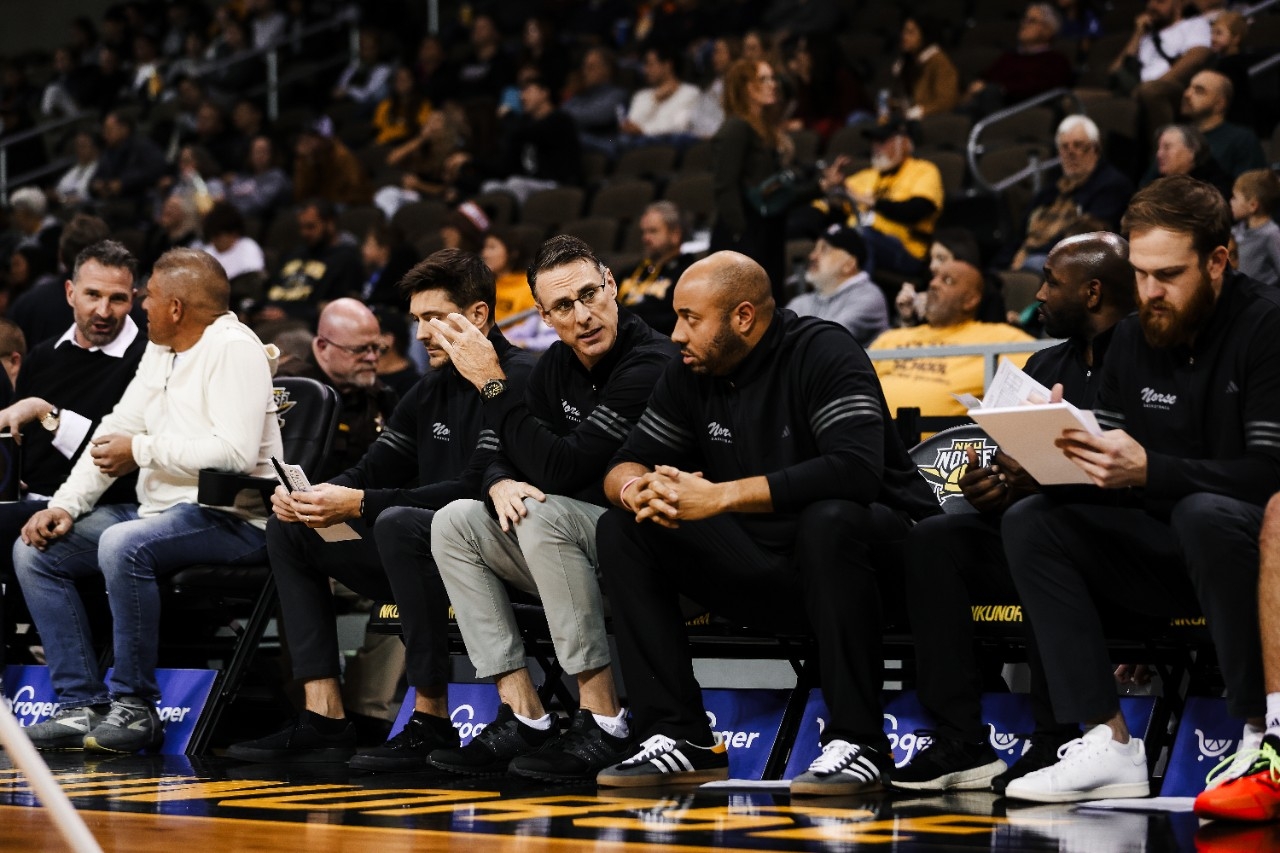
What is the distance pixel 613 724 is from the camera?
15.1 feet

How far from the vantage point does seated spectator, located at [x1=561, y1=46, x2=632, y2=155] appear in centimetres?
1236

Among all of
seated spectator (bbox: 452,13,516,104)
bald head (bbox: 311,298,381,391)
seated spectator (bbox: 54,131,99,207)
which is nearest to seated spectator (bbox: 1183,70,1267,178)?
bald head (bbox: 311,298,381,391)

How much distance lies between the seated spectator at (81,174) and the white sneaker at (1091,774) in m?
12.1

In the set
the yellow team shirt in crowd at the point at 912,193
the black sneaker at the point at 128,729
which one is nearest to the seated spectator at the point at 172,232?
the yellow team shirt in crowd at the point at 912,193

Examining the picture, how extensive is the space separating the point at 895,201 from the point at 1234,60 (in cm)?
182

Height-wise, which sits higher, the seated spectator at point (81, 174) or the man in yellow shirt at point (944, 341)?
the seated spectator at point (81, 174)

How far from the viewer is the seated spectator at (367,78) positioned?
1449 centimetres

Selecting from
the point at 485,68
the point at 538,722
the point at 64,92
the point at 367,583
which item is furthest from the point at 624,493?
the point at 64,92

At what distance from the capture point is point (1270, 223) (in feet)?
22.5

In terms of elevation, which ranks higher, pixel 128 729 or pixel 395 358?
pixel 395 358

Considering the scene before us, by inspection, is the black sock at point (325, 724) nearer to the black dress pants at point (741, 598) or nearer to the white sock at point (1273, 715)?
the black dress pants at point (741, 598)

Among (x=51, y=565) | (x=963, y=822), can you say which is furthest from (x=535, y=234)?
(x=963, y=822)

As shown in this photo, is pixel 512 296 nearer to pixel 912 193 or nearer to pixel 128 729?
pixel 912 193

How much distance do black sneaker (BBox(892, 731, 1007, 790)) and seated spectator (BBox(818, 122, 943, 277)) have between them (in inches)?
171
